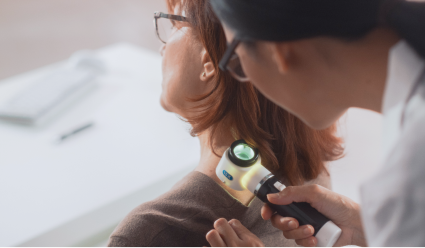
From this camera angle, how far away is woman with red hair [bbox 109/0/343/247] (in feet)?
2.31

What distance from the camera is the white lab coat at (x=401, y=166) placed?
1.21 feet

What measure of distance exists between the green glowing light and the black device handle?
6 cm

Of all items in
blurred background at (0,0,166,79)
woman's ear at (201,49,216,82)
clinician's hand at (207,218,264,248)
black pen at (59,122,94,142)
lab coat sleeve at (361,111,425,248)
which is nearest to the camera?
lab coat sleeve at (361,111,425,248)

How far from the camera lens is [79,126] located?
1.12 metres

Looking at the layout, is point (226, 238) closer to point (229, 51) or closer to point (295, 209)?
point (295, 209)

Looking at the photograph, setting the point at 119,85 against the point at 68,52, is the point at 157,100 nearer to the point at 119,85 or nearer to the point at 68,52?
the point at 119,85

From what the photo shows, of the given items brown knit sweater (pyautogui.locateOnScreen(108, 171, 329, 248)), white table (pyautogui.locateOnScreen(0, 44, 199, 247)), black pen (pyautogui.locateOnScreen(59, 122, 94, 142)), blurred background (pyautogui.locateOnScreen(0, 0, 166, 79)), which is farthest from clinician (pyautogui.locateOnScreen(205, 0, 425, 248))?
blurred background (pyautogui.locateOnScreen(0, 0, 166, 79))

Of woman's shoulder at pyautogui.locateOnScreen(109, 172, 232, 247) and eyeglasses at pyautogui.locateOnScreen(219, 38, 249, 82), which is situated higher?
eyeglasses at pyautogui.locateOnScreen(219, 38, 249, 82)

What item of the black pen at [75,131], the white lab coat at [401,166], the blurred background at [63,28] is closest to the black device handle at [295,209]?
the white lab coat at [401,166]

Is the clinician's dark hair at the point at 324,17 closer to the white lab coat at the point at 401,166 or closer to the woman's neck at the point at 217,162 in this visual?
the white lab coat at the point at 401,166

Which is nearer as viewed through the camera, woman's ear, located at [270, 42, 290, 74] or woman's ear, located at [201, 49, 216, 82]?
woman's ear, located at [270, 42, 290, 74]

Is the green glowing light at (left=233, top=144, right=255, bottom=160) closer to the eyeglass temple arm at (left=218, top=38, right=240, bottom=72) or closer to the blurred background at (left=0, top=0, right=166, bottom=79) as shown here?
the eyeglass temple arm at (left=218, top=38, right=240, bottom=72)

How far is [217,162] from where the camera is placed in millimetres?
818

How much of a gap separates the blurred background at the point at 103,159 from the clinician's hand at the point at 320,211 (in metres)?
0.21
